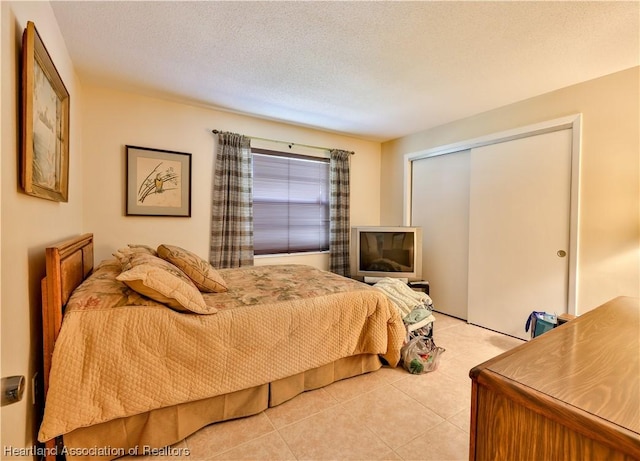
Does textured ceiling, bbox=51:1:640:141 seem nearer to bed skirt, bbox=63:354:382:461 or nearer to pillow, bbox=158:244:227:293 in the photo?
pillow, bbox=158:244:227:293

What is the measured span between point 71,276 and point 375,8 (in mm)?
2255

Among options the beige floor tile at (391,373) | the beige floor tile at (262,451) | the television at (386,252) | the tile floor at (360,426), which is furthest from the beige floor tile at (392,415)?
the television at (386,252)

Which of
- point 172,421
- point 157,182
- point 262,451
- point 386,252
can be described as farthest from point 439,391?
point 157,182

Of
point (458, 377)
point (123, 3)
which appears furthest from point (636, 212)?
point (123, 3)

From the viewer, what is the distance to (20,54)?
4.12 ft

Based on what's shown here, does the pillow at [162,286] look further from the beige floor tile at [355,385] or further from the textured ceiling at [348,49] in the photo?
the textured ceiling at [348,49]

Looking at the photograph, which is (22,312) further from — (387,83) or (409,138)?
(409,138)

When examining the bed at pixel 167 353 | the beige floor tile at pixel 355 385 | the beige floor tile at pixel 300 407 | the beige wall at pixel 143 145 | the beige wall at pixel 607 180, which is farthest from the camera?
the beige wall at pixel 143 145

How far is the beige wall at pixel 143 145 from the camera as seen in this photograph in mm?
2711

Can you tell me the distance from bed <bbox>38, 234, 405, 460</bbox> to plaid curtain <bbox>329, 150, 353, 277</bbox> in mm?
1879

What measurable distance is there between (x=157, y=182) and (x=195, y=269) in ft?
4.74

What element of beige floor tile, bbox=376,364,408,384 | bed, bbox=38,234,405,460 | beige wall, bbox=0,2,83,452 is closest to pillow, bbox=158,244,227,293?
bed, bbox=38,234,405,460

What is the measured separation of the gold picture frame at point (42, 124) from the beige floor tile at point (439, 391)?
2.43 m

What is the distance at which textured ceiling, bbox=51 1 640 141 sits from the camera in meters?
1.71
